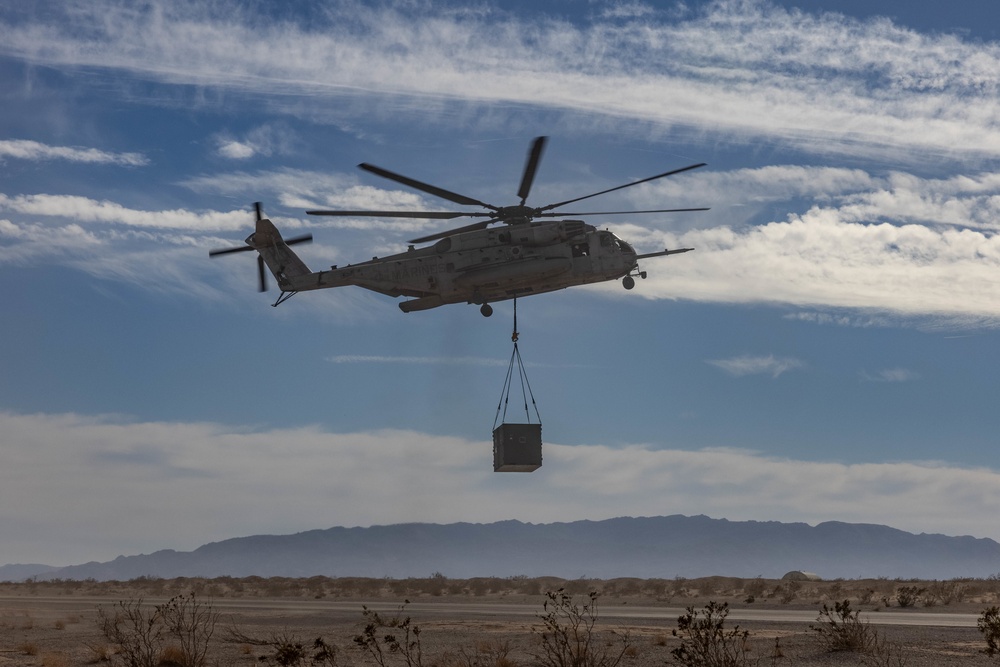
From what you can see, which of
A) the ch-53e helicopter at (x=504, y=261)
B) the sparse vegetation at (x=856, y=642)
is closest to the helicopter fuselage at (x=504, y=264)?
the ch-53e helicopter at (x=504, y=261)

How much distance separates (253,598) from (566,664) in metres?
41.9

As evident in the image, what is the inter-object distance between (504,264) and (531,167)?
13.2 ft

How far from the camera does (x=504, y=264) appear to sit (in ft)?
127

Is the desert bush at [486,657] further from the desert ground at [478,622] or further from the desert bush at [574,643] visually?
the desert bush at [574,643]

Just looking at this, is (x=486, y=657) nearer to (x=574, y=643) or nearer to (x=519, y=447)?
(x=574, y=643)

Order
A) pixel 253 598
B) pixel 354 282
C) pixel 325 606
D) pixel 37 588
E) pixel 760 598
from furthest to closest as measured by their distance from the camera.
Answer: pixel 37 588
pixel 253 598
pixel 760 598
pixel 325 606
pixel 354 282

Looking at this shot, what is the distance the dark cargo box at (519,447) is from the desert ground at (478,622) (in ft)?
13.8

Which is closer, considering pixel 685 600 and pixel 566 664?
pixel 566 664

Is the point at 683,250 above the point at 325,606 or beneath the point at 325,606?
above

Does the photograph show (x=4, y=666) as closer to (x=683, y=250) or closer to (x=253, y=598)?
(x=683, y=250)

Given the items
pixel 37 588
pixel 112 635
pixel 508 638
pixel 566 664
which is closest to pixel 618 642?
pixel 508 638

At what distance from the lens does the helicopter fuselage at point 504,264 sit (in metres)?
38.8

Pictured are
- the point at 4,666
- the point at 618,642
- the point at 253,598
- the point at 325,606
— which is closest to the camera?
the point at 4,666

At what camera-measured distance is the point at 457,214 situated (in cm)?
3766
